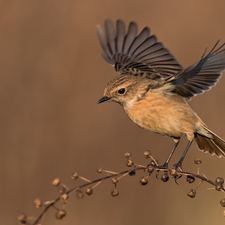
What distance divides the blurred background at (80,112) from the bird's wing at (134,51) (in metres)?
2.23

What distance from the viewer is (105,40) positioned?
24.8 ft

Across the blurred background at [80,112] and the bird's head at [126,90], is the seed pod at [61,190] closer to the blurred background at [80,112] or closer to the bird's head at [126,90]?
the bird's head at [126,90]

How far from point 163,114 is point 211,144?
100cm

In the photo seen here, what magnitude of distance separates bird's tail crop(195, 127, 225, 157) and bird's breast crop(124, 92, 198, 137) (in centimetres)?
39

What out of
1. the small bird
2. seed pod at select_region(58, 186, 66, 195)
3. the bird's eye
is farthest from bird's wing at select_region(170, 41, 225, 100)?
seed pod at select_region(58, 186, 66, 195)

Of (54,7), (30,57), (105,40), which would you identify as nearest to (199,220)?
(105,40)

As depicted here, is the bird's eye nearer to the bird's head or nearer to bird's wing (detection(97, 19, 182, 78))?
the bird's head

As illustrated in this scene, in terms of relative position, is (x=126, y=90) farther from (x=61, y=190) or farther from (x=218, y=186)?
(x=61, y=190)

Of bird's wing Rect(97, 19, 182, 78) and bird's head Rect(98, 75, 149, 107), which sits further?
bird's wing Rect(97, 19, 182, 78)

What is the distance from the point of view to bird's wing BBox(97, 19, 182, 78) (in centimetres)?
697

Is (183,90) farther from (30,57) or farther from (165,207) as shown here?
(30,57)

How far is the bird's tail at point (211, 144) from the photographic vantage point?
578 centimetres

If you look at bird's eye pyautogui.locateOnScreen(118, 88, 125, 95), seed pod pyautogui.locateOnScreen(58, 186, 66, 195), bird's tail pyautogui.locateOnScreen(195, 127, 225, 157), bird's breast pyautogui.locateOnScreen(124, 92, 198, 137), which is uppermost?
bird's eye pyautogui.locateOnScreen(118, 88, 125, 95)

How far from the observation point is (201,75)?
5.27 metres
